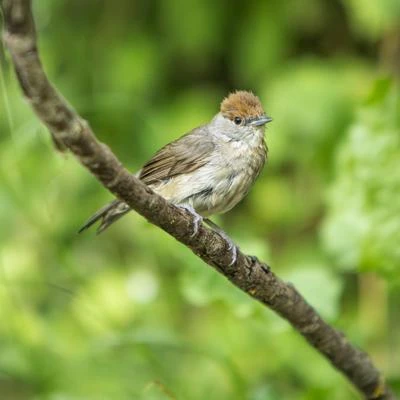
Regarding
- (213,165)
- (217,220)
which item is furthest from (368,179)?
(217,220)

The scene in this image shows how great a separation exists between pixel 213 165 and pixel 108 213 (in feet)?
1.42

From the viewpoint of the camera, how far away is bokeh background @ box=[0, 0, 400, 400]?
3309 mm

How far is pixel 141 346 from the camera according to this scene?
10.7 feet

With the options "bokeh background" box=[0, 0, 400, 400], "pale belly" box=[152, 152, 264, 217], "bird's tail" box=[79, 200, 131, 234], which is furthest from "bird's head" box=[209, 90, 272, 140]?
"bird's tail" box=[79, 200, 131, 234]

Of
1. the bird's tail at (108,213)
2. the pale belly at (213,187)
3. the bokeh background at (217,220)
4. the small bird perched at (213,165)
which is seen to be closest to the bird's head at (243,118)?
the small bird perched at (213,165)

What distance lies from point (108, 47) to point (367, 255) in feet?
8.32

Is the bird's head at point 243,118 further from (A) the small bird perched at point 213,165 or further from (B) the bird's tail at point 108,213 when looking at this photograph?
(B) the bird's tail at point 108,213

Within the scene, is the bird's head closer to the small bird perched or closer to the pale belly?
the small bird perched

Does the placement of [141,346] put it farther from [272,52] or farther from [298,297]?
[272,52]

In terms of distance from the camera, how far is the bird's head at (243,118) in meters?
3.35

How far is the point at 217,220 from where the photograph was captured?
3.74 meters

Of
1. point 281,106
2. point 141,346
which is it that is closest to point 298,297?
point 141,346

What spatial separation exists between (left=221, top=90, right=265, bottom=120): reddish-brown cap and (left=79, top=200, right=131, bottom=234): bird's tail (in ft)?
2.01

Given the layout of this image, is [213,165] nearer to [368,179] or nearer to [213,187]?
[213,187]
